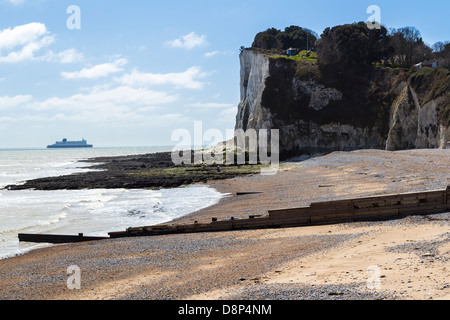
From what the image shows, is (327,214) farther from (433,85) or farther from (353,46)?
(353,46)

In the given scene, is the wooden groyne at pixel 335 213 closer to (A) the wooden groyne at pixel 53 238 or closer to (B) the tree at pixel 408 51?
(A) the wooden groyne at pixel 53 238

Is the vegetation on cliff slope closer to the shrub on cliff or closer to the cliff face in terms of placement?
the cliff face

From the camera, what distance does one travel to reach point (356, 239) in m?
12.4

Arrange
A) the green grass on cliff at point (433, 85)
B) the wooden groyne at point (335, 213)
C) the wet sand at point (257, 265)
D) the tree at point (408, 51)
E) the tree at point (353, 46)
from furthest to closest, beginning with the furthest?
the tree at point (408, 51) < the tree at point (353, 46) < the green grass on cliff at point (433, 85) < the wooden groyne at point (335, 213) < the wet sand at point (257, 265)

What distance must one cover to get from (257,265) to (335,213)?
5595 millimetres

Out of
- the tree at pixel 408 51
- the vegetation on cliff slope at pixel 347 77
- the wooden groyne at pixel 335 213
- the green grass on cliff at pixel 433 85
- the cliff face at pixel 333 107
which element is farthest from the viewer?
the tree at pixel 408 51

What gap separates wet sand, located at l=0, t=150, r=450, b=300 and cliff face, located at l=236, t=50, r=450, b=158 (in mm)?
52332

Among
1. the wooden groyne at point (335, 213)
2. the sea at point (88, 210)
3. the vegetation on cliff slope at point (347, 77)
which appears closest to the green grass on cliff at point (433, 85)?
the vegetation on cliff slope at point (347, 77)

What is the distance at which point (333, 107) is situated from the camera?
2847 inches

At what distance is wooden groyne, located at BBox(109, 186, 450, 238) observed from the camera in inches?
568

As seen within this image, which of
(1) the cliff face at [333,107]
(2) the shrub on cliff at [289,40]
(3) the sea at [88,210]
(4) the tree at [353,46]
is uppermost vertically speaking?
(2) the shrub on cliff at [289,40]

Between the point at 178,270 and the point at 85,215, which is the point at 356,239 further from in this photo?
the point at 85,215

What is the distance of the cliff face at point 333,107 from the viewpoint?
6191 cm
